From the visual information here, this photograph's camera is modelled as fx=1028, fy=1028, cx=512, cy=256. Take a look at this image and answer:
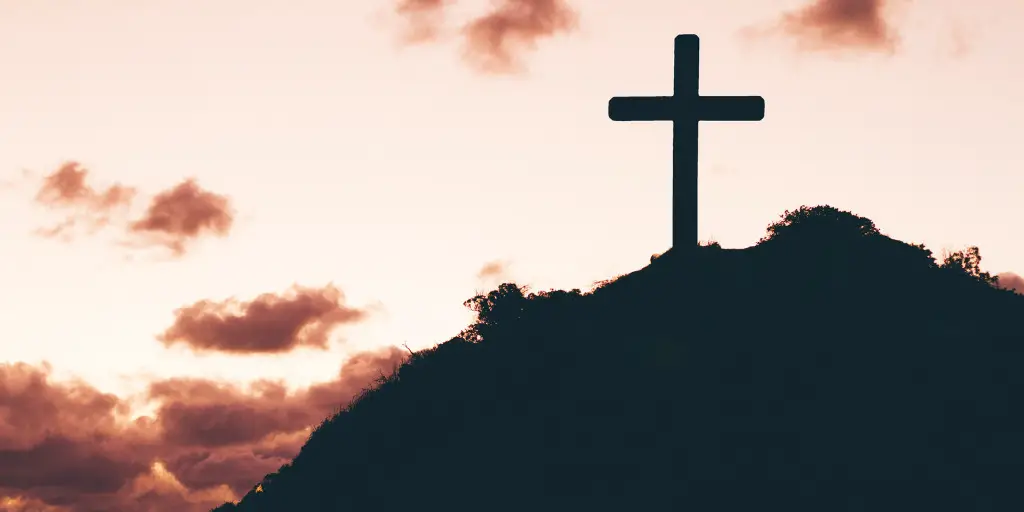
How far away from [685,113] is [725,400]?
6.92 meters

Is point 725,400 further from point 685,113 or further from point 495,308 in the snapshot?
point 495,308

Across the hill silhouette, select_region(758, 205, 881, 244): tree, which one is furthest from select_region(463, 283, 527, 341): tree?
select_region(758, 205, 881, 244): tree

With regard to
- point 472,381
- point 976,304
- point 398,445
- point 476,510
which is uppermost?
point 976,304

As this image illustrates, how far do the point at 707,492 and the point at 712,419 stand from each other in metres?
2.14

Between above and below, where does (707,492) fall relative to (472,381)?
below

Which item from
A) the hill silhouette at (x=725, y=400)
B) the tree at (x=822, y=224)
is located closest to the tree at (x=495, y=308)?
the hill silhouette at (x=725, y=400)

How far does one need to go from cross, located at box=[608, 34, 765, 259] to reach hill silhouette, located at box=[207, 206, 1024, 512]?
1548 millimetres

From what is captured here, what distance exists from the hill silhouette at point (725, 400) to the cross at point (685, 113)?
1.55m

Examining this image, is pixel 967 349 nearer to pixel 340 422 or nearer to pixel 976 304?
pixel 976 304

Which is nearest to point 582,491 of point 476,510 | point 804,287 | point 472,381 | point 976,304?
point 476,510

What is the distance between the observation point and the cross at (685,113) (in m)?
22.6

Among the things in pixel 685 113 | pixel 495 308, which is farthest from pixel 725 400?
pixel 495 308

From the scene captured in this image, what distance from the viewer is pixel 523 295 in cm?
3278

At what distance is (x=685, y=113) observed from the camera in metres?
23.1
